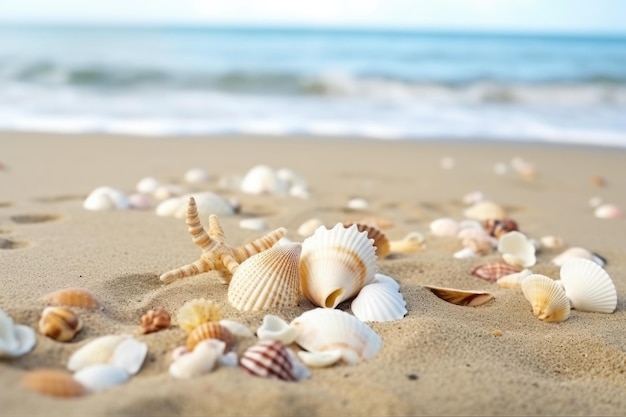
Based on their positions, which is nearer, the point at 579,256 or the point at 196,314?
the point at 196,314

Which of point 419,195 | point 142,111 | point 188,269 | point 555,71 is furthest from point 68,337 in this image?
Result: point 555,71

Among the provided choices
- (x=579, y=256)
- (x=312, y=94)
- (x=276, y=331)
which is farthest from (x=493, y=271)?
(x=312, y=94)

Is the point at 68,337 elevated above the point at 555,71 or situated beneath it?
situated beneath

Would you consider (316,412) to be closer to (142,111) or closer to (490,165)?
(490,165)

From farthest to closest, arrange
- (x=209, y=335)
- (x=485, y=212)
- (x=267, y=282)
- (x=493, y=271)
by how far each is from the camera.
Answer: (x=485, y=212) → (x=493, y=271) → (x=267, y=282) → (x=209, y=335)

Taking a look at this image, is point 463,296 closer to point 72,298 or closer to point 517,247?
point 517,247

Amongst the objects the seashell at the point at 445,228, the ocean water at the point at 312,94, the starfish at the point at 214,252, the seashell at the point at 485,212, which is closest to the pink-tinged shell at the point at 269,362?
the starfish at the point at 214,252

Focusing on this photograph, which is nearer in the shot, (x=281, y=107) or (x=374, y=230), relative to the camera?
(x=374, y=230)
